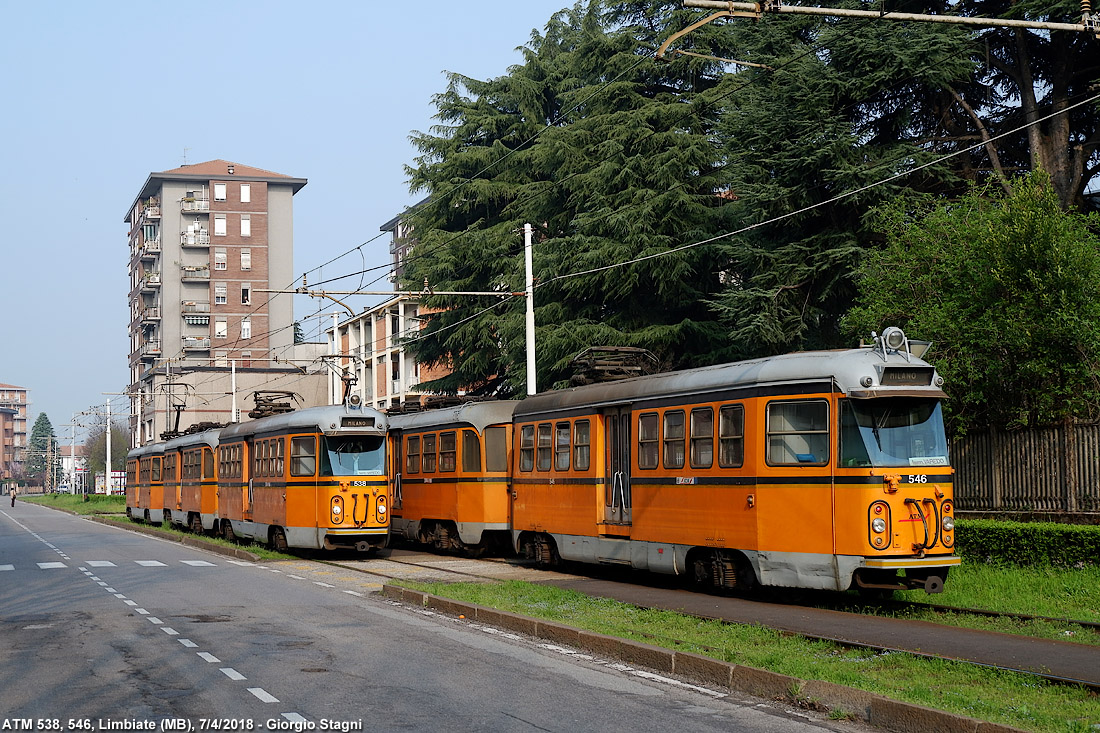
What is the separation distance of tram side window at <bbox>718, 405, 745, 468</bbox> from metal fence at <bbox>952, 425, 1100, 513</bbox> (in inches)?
279

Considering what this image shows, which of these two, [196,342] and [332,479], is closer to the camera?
[332,479]

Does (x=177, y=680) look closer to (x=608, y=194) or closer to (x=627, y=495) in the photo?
(x=627, y=495)

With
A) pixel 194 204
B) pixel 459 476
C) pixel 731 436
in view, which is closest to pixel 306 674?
pixel 731 436

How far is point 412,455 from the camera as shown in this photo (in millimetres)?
29672

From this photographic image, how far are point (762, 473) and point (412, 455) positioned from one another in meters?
14.4

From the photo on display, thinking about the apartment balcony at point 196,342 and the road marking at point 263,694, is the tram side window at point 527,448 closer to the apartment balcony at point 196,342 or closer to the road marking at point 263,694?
the road marking at point 263,694

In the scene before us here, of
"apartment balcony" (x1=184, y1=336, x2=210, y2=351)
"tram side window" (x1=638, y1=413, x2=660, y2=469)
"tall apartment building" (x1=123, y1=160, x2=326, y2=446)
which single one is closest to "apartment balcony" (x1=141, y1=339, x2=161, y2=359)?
"tall apartment building" (x1=123, y1=160, x2=326, y2=446)

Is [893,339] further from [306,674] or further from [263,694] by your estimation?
[263,694]

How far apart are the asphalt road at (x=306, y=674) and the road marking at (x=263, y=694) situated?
0.08 feet

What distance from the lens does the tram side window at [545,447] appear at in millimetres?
22656

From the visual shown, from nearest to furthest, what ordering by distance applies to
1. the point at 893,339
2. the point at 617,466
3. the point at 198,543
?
the point at 893,339, the point at 617,466, the point at 198,543

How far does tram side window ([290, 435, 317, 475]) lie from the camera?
2722cm

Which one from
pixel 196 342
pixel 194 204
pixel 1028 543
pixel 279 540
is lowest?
pixel 279 540

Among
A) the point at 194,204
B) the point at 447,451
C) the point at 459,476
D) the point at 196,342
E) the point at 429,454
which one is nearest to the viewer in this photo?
the point at 459,476
